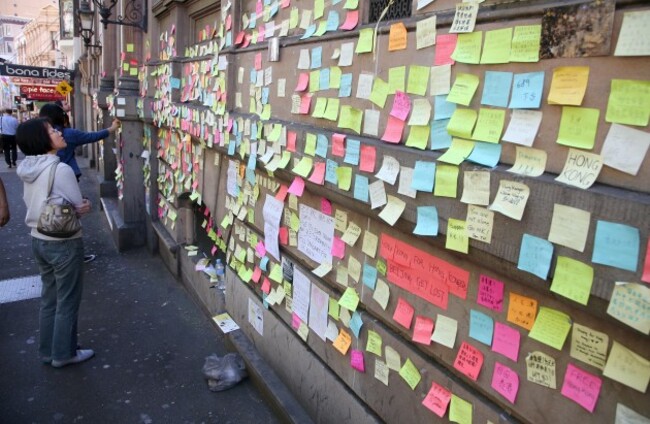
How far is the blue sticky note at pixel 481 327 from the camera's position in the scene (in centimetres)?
184

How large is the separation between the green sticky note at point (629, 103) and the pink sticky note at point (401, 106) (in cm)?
90

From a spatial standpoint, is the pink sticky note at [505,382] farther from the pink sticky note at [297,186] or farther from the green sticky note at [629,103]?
the pink sticky note at [297,186]

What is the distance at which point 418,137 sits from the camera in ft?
6.82

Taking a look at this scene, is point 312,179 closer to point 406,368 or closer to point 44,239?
point 406,368

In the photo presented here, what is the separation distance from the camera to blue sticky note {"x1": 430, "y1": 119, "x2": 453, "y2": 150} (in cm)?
193

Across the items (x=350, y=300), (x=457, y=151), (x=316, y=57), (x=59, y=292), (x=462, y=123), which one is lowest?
(x=59, y=292)

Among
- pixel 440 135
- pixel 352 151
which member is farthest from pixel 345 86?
pixel 440 135

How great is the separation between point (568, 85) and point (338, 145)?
4.32 ft

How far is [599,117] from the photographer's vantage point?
4.60ft

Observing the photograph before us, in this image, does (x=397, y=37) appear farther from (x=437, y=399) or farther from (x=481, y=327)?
(x=437, y=399)

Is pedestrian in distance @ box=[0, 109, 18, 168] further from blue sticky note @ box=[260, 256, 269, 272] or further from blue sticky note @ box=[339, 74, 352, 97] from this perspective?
blue sticky note @ box=[339, 74, 352, 97]

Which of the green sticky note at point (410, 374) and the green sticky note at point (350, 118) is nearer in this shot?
the green sticky note at point (410, 374)

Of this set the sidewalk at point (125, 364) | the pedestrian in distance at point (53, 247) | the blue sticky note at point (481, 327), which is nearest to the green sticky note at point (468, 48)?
the blue sticky note at point (481, 327)

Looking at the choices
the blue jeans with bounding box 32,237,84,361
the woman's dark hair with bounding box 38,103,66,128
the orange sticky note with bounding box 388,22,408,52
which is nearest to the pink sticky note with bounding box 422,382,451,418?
the orange sticky note with bounding box 388,22,408,52
